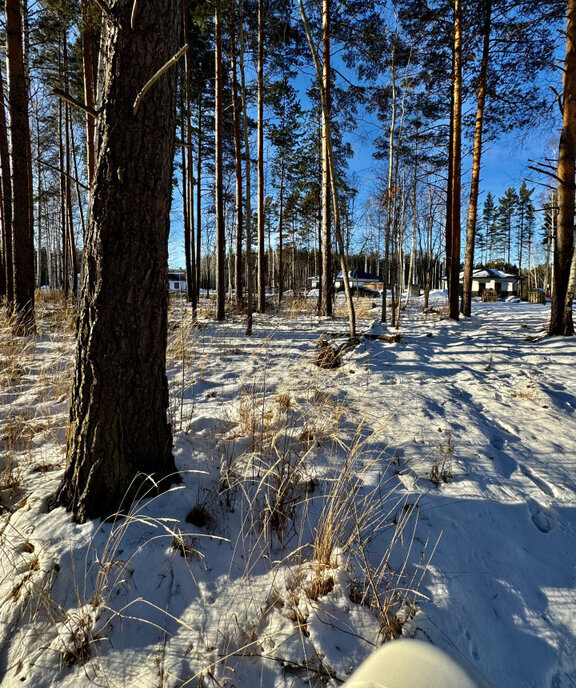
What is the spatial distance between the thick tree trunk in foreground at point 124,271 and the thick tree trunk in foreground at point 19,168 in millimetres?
5066

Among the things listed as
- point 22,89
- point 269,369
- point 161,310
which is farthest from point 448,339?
point 22,89

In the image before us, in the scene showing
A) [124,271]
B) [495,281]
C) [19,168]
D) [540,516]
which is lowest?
[540,516]

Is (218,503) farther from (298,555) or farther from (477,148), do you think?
(477,148)

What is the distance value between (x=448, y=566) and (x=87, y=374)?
217cm

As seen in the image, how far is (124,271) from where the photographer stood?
167cm

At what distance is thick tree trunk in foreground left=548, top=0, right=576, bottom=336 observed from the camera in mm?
5715

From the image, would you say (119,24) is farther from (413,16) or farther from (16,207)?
(413,16)

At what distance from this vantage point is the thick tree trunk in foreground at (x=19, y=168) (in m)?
5.65

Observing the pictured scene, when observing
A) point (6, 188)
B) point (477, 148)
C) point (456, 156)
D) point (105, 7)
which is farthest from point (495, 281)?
point (105, 7)

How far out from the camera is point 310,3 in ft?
17.1

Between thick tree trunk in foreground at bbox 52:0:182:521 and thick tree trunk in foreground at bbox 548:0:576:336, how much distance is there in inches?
292

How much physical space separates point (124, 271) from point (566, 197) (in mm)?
8099

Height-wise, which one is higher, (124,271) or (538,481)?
(124,271)

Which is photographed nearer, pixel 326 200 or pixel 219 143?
pixel 219 143
